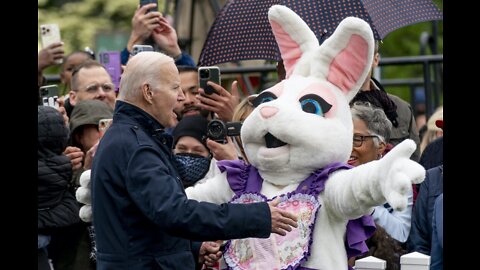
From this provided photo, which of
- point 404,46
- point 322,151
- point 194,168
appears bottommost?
point 404,46

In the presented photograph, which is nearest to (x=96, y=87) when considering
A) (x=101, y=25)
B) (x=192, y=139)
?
(x=192, y=139)

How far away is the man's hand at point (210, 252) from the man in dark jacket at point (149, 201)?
0.48 m

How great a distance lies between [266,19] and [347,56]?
6.09 ft

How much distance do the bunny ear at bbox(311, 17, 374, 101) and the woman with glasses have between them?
881mm

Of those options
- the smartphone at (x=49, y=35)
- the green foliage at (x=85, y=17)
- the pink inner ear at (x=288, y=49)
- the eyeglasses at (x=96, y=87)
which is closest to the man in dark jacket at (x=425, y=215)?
the pink inner ear at (x=288, y=49)

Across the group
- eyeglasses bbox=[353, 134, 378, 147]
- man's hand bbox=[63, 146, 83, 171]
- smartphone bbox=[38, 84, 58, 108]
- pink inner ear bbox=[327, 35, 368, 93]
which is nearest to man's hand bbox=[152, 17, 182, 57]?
smartphone bbox=[38, 84, 58, 108]

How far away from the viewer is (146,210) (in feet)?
19.8

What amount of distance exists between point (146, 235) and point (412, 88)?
7702mm

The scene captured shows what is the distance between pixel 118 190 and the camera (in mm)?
6188

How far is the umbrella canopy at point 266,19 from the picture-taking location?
26.6 feet

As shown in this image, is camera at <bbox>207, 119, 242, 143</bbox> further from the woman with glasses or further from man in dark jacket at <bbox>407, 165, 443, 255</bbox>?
man in dark jacket at <bbox>407, 165, 443, 255</bbox>

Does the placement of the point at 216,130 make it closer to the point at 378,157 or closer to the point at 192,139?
the point at 192,139
